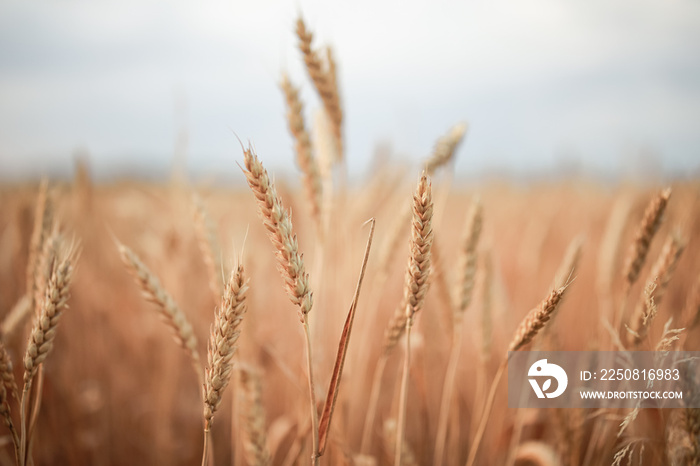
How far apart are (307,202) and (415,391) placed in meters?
1.36

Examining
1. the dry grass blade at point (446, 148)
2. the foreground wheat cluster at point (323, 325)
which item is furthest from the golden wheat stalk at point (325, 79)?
the dry grass blade at point (446, 148)

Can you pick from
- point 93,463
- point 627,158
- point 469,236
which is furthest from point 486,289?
point 627,158

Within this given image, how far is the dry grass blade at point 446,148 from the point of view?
113 cm

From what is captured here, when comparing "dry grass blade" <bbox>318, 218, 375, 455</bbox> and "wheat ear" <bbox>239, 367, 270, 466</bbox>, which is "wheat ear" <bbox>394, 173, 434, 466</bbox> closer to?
"dry grass blade" <bbox>318, 218, 375, 455</bbox>

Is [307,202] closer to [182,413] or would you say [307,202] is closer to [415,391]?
[415,391]

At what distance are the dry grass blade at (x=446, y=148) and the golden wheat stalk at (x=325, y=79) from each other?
0.27 metres

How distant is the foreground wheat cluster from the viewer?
0.71 meters

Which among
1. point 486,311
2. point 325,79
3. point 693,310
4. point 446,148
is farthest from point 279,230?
point 693,310

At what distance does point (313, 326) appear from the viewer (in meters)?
1.13

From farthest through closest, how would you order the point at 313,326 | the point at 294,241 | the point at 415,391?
the point at 415,391, the point at 313,326, the point at 294,241

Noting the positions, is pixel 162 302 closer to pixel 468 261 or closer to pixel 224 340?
pixel 224 340

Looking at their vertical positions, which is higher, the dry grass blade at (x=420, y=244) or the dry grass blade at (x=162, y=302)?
the dry grass blade at (x=420, y=244)

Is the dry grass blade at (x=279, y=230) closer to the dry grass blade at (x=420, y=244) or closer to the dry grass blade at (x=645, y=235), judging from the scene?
the dry grass blade at (x=420, y=244)

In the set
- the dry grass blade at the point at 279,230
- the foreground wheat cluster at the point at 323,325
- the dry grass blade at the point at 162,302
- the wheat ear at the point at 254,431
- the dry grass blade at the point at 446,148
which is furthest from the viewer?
the dry grass blade at the point at 446,148
